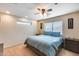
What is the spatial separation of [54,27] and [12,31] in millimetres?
837

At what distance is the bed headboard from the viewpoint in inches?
61.8

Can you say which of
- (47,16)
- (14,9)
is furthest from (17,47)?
(47,16)

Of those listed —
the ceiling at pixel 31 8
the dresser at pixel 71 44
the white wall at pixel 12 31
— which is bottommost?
the dresser at pixel 71 44

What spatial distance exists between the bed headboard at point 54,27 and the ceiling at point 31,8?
0.18 metres

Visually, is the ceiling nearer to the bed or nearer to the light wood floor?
the bed

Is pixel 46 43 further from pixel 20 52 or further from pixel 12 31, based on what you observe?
pixel 12 31

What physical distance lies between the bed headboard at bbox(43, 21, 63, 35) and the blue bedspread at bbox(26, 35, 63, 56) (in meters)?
0.15

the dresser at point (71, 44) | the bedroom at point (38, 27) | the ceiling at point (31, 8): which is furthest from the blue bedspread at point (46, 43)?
the ceiling at point (31, 8)

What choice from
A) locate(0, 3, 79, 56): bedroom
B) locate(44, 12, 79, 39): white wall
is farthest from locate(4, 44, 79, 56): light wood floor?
locate(44, 12, 79, 39): white wall

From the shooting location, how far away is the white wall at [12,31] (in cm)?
145

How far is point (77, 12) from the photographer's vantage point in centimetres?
141

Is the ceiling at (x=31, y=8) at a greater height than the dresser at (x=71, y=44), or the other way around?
the ceiling at (x=31, y=8)

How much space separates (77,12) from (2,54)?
60.3 inches

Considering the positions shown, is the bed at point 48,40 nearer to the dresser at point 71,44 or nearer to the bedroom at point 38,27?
the bedroom at point 38,27
